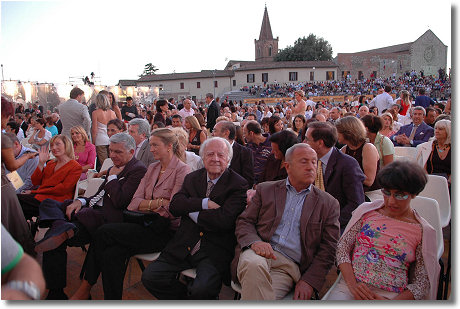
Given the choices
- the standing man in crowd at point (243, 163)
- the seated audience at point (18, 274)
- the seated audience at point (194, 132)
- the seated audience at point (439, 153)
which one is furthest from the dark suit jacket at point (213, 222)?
the seated audience at point (194, 132)

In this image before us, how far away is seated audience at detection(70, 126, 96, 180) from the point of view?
459cm

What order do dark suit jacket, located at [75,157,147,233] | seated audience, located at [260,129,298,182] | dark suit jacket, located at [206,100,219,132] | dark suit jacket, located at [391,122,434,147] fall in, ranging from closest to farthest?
dark suit jacket, located at [75,157,147,233]
seated audience, located at [260,129,298,182]
dark suit jacket, located at [391,122,434,147]
dark suit jacket, located at [206,100,219,132]

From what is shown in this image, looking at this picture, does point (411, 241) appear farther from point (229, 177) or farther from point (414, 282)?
point (229, 177)

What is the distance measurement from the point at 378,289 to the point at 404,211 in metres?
0.48

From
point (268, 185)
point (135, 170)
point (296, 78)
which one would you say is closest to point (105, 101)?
point (135, 170)

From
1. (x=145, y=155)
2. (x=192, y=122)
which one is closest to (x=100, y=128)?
(x=192, y=122)

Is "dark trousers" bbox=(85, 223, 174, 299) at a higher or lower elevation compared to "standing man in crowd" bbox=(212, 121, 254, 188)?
lower

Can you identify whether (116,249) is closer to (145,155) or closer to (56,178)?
(56,178)

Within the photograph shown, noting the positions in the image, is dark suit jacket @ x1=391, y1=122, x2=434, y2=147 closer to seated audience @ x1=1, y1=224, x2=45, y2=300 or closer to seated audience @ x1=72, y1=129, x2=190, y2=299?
seated audience @ x1=72, y1=129, x2=190, y2=299

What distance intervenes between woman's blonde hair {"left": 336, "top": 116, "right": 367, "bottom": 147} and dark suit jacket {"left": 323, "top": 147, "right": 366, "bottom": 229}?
1.89 feet

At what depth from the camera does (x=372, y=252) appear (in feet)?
7.03

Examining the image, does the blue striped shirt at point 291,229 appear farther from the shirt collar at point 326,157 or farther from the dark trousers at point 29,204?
the dark trousers at point 29,204

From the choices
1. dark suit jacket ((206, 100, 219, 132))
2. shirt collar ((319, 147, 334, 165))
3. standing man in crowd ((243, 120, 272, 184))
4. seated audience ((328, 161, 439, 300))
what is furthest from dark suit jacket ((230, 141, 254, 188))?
dark suit jacket ((206, 100, 219, 132))

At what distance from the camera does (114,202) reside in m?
3.13
